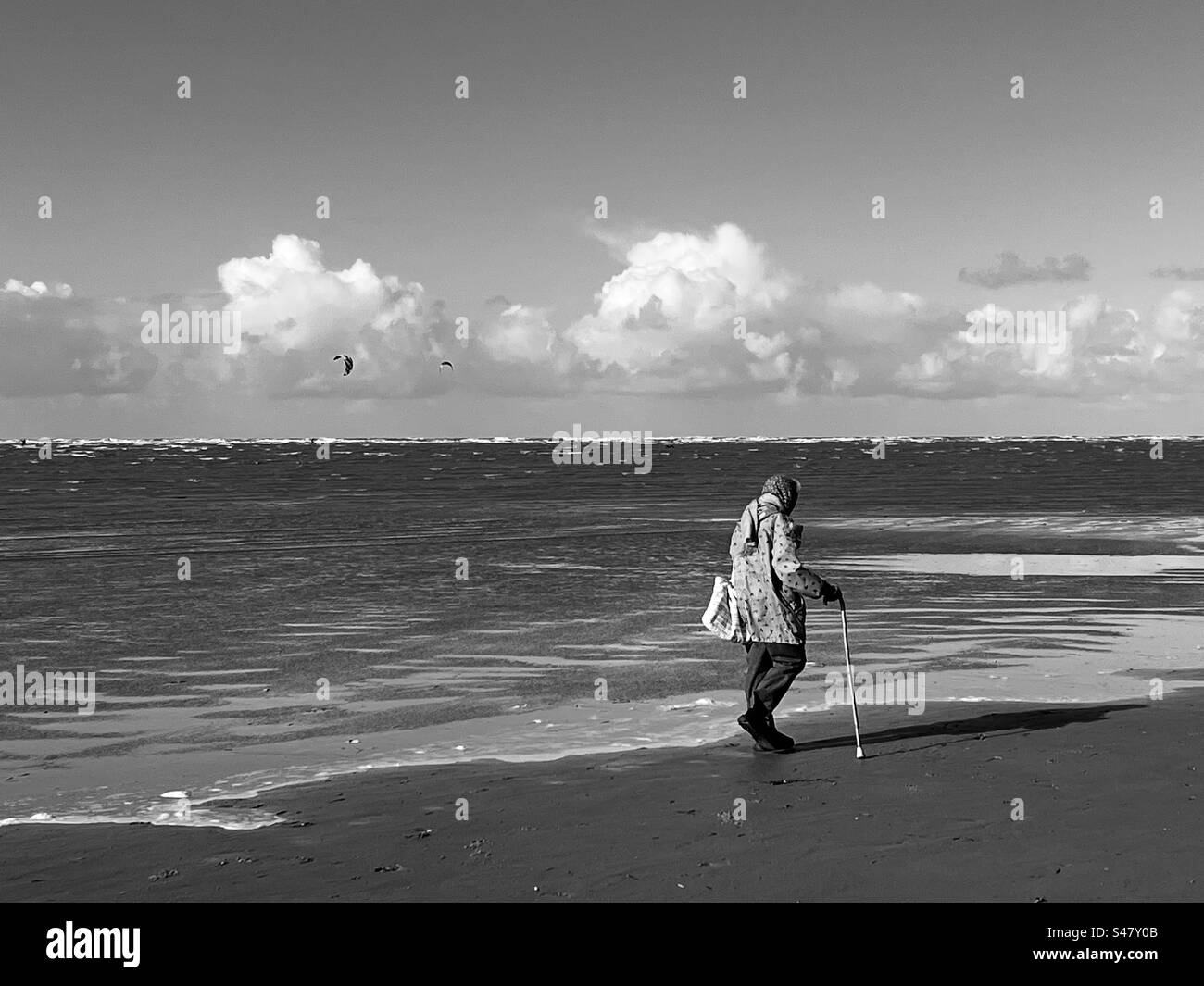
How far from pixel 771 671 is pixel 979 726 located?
2.07 metres

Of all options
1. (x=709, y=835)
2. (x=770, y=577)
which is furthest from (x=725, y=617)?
(x=709, y=835)

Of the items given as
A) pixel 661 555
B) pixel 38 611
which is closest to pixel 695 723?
pixel 38 611

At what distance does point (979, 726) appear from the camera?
34.0ft

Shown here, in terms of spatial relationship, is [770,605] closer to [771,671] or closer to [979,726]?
[771,671]

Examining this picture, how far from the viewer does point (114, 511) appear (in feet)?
147

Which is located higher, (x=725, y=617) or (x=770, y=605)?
(x=770, y=605)

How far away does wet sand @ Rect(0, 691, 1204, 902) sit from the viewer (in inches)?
259

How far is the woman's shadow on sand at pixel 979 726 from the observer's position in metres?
9.84

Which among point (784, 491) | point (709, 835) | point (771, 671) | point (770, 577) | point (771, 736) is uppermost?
point (784, 491)

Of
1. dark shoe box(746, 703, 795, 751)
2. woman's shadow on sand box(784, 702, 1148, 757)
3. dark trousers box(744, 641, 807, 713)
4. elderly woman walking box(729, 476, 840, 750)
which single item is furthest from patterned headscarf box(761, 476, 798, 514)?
woman's shadow on sand box(784, 702, 1148, 757)

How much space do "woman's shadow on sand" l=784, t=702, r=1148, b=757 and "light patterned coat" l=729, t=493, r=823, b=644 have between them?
0.97m

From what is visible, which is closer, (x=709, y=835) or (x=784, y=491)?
(x=709, y=835)

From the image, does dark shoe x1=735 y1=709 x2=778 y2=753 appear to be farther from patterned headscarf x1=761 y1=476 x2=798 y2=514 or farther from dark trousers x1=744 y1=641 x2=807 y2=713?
patterned headscarf x1=761 y1=476 x2=798 y2=514
